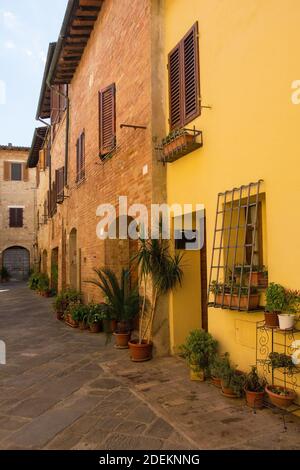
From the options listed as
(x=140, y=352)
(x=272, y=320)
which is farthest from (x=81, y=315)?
(x=272, y=320)

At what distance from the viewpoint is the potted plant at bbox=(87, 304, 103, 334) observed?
838cm

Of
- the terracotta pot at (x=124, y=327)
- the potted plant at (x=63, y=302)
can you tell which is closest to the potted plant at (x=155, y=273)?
the terracotta pot at (x=124, y=327)

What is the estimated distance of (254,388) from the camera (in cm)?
407

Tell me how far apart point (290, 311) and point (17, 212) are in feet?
86.9

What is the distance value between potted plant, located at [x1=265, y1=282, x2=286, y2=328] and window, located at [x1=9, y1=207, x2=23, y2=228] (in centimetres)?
2618

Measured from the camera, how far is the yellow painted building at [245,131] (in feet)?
12.7

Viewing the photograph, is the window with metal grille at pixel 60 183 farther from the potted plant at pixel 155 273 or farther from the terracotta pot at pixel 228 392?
the terracotta pot at pixel 228 392

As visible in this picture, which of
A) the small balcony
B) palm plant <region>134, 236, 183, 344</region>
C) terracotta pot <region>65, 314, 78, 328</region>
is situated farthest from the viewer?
terracotta pot <region>65, 314, 78, 328</region>

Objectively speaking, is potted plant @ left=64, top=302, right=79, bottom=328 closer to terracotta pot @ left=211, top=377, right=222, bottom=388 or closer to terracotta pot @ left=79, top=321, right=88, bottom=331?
terracotta pot @ left=79, top=321, right=88, bottom=331

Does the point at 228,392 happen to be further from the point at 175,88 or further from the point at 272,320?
the point at 175,88

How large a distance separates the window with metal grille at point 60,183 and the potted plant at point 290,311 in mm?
10281

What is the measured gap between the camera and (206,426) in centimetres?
361

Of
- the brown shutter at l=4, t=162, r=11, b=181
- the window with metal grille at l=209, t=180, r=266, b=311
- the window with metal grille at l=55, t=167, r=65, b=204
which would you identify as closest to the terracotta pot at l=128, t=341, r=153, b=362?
the window with metal grille at l=209, t=180, r=266, b=311
